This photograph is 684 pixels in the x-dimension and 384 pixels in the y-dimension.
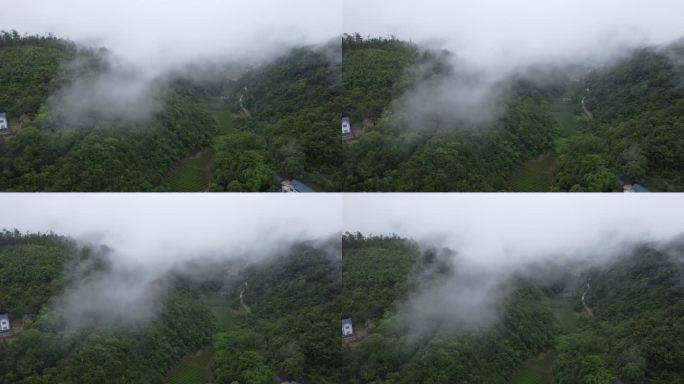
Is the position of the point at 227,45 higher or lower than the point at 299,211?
higher

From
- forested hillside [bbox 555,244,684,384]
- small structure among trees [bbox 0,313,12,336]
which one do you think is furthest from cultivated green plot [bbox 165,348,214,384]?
forested hillside [bbox 555,244,684,384]

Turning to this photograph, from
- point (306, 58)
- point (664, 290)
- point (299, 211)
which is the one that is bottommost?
point (664, 290)

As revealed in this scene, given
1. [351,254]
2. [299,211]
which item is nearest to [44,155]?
[299,211]

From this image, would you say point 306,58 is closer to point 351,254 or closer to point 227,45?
point 227,45

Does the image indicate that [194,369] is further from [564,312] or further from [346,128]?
[564,312]

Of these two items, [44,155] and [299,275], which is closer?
[44,155]
